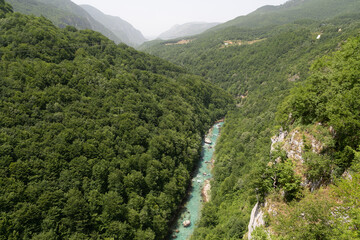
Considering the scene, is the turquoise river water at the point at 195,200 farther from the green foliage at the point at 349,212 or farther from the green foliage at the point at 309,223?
the green foliage at the point at 349,212

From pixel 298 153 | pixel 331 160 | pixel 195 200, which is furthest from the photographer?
pixel 195 200

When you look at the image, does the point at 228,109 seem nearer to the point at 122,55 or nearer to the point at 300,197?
the point at 122,55

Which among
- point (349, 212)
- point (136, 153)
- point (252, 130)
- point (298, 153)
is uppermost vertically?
point (349, 212)

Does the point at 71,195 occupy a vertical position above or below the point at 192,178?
above

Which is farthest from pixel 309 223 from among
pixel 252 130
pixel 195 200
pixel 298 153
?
pixel 252 130

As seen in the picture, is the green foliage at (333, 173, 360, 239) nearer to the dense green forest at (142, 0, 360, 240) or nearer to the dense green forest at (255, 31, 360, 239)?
the dense green forest at (255, 31, 360, 239)

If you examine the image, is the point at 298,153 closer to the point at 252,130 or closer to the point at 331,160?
the point at 331,160

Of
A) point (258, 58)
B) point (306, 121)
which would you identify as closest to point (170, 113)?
point (306, 121)
